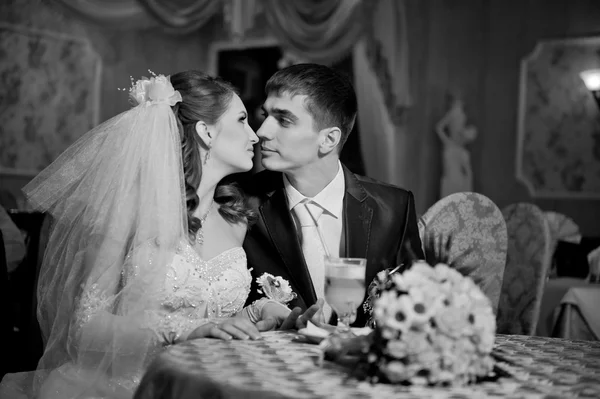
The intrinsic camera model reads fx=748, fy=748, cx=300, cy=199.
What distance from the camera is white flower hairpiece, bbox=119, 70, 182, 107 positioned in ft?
8.29

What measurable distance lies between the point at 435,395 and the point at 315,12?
6.76 metres

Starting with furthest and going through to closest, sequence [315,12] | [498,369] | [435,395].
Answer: [315,12], [498,369], [435,395]

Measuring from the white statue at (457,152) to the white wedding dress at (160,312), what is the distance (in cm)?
484

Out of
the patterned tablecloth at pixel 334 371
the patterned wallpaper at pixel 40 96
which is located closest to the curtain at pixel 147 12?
the patterned wallpaper at pixel 40 96

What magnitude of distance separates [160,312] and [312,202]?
0.77 metres

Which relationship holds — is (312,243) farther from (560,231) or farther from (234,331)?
(560,231)

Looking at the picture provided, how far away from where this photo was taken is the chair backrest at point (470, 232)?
3.09m

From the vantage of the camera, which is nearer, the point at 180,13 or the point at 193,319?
the point at 193,319

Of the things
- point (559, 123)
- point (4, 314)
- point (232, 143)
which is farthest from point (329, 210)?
point (559, 123)

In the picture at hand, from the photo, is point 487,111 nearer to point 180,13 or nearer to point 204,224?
point 180,13

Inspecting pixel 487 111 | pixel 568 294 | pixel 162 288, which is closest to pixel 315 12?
pixel 487 111

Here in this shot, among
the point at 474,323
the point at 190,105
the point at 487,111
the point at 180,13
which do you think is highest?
the point at 180,13

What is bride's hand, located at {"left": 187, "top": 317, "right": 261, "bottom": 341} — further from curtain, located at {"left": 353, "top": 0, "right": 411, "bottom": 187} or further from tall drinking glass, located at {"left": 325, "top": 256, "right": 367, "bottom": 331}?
curtain, located at {"left": 353, "top": 0, "right": 411, "bottom": 187}

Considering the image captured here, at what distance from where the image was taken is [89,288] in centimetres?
225
